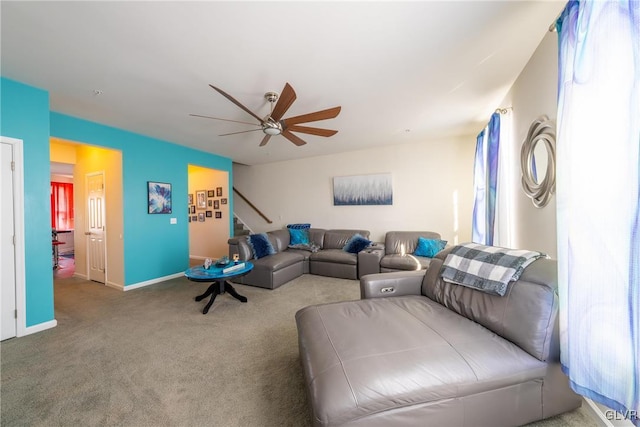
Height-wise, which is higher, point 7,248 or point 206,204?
point 206,204

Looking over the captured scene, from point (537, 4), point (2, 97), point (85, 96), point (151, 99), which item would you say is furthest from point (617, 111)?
point (2, 97)

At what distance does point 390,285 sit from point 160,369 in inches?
80.9

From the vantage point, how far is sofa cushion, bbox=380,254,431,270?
12.5 feet

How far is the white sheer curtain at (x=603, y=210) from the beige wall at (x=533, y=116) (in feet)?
2.48

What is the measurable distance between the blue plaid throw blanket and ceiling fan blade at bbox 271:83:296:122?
195 centimetres

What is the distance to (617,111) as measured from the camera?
0.98m

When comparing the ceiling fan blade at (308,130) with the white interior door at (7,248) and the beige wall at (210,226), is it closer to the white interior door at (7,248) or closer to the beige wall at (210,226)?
the white interior door at (7,248)

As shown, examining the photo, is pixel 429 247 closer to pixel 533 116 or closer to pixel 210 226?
pixel 533 116

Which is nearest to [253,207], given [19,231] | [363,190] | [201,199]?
[201,199]

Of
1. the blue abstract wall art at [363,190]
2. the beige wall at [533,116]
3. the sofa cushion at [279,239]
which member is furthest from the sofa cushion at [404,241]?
the sofa cushion at [279,239]

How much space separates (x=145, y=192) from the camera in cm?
411

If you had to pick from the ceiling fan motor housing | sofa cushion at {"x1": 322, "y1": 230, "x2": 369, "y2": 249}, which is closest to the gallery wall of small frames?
sofa cushion at {"x1": 322, "y1": 230, "x2": 369, "y2": 249}

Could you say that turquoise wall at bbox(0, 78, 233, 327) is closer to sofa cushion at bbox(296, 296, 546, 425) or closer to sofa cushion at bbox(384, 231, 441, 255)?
sofa cushion at bbox(296, 296, 546, 425)

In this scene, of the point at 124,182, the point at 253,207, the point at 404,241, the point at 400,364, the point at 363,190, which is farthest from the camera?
the point at 253,207
